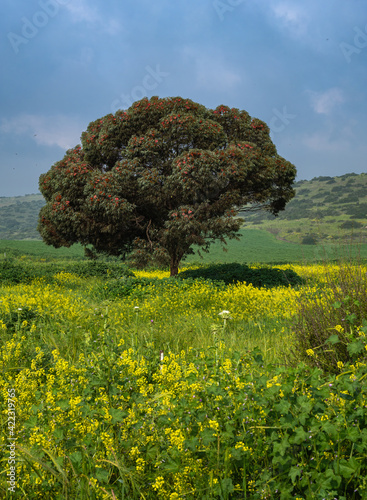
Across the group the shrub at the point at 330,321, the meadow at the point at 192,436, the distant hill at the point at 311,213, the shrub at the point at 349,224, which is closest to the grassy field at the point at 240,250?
the shrub at the point at 349,224

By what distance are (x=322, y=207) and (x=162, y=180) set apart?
105 meters

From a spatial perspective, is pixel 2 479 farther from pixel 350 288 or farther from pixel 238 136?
pixel 238 136

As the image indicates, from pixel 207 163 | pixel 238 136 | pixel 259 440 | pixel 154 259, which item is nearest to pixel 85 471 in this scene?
pixel 259 440

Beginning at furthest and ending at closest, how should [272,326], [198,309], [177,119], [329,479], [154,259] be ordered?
[154,259], [177,119], [198,309], [272,326], [329,479]

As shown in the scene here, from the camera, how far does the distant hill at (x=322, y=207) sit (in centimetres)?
8519

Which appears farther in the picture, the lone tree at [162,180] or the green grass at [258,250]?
the green grass at [258,250]

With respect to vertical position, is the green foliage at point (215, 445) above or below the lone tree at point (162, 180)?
below

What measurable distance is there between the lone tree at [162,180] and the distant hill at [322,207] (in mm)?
57843

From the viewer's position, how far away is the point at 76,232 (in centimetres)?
1456

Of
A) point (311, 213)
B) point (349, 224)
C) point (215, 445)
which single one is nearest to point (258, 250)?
point (349, 224)

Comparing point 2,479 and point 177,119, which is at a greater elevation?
point 177,119

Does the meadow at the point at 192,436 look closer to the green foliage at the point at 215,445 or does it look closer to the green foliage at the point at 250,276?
the green foliage at the point at 215,445

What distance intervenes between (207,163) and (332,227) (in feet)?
221

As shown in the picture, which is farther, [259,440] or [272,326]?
[272,326]
